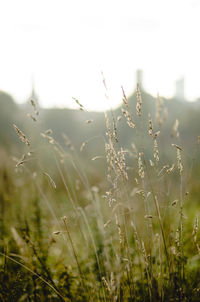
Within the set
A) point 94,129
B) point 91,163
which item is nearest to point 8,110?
point 94,129

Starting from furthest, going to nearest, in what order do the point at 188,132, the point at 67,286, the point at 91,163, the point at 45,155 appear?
the point at 188,132
the point at 91,163
the point at 45,155
the point at 67,286

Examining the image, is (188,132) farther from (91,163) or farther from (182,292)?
(182,292)

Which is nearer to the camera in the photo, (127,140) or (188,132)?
(188,132)

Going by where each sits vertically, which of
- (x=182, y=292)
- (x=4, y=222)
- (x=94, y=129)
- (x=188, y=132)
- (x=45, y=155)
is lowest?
(x=182, y=292)

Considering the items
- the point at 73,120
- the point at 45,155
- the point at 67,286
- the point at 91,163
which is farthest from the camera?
the point at 73,120

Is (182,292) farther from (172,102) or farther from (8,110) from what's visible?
(172,102)

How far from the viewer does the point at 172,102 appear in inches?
928

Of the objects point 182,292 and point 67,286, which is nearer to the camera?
point 182,292

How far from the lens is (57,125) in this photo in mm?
23000

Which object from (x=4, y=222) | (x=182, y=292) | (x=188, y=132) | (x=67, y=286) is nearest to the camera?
(x=182, y=292)

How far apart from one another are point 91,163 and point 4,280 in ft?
35.0

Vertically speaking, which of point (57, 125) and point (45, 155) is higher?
point (57, 125)

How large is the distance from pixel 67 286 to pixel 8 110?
21.1 metres

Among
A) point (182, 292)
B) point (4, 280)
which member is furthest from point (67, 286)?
point (182, 292)
